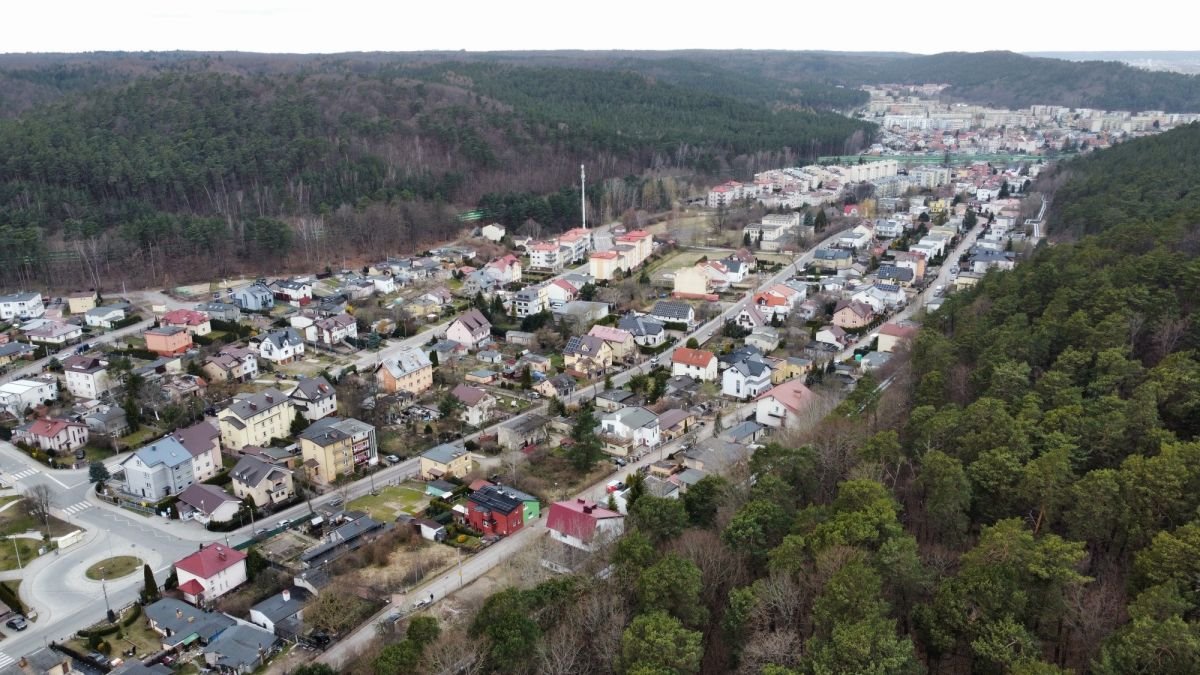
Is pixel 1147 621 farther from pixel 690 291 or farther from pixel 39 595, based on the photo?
pixel 690 291

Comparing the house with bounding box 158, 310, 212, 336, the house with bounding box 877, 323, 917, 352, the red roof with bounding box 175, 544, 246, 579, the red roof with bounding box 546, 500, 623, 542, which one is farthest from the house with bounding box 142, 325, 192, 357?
the house with bounding box 877, 323, 917, 352

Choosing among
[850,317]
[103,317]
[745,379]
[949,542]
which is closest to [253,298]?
[103,317]

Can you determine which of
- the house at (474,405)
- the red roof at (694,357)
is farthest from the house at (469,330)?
the red roof at (694,357)

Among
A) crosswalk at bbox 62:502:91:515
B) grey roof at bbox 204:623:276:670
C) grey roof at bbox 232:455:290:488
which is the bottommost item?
crosswalk at bbox 62:502:91:515

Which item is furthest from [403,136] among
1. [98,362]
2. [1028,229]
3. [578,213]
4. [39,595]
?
[39,595]

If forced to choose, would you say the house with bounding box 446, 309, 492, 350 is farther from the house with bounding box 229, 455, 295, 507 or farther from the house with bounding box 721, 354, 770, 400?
the house with bounding box 229, 455, 295, 507

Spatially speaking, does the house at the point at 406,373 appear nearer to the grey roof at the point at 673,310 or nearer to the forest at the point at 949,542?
the grey roof at the point at 673,310
